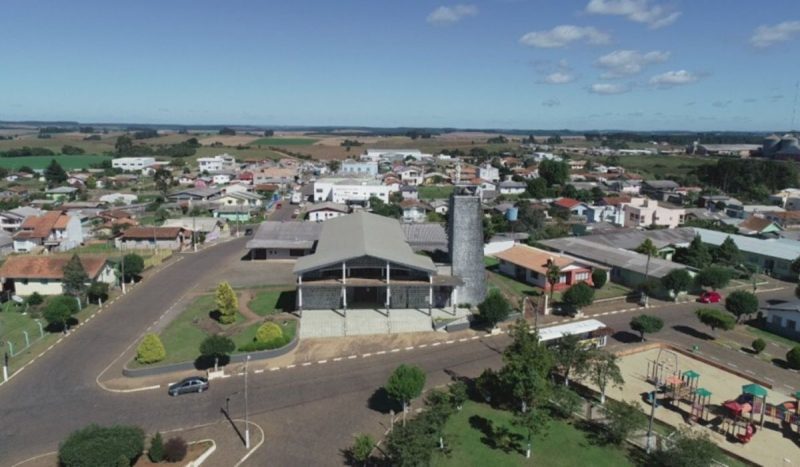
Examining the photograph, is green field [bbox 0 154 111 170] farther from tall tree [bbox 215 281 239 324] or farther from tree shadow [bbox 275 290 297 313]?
tall tree [bbox 215 281 239 324]

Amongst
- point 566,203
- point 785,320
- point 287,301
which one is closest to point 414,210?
point 566,203

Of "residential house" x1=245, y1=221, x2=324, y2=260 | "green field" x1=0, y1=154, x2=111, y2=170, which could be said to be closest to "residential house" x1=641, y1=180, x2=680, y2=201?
"residential house" x1=245, y1=221, x2=324, y2=260

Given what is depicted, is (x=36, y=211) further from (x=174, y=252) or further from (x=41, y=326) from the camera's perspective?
(x=41, y=326)

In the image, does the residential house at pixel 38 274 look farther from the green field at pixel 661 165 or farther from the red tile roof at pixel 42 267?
the green field at pixel 661 165

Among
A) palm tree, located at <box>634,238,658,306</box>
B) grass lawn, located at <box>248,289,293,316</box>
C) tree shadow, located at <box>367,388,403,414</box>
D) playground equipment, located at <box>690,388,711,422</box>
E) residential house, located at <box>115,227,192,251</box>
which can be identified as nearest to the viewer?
playground equipment, located at <box>690,388,711,422</box>

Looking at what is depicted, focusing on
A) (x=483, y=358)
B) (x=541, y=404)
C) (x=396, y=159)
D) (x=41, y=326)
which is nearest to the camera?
(x=541, y=404)

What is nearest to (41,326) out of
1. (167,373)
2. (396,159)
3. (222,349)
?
(167,373)

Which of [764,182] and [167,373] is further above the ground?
[764,182]
